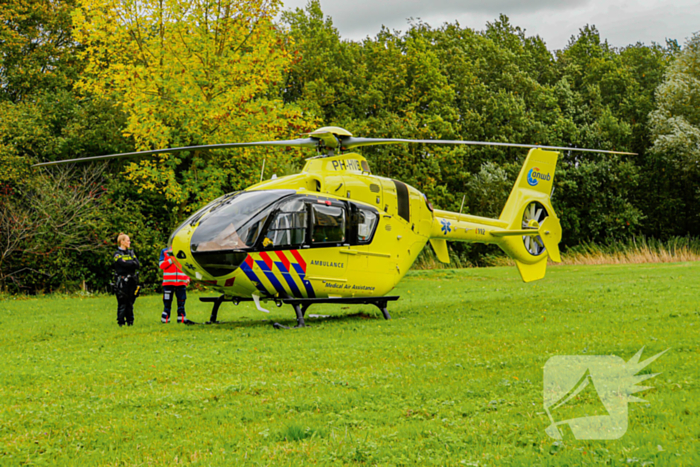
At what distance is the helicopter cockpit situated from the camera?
12039 mm

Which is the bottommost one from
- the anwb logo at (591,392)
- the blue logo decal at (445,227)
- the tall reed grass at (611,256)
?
the tall reed grass at (611,256)

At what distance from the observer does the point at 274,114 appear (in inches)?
963

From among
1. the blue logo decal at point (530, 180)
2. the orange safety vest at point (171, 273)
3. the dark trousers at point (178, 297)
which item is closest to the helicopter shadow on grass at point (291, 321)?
the dark trousers at point (178, 297)

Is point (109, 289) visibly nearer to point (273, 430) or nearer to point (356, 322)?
point (356, 322)

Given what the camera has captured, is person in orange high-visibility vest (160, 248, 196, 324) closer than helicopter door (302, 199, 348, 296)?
No

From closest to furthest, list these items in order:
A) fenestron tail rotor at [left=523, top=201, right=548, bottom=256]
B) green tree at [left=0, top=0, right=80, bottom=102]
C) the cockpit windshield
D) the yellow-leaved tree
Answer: the cockpit windshield < fenestron tail rotor at [left=523, top=201, right=548, bottom=256] < the yellow-leaved tree < green tree at [left=0, top=0, right=80, bottom=102]

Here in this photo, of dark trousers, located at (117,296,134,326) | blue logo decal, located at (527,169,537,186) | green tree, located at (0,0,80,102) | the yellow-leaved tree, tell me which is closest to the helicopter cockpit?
dark trousers, located at (117,296,134,326)

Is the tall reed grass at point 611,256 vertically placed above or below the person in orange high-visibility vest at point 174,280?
below

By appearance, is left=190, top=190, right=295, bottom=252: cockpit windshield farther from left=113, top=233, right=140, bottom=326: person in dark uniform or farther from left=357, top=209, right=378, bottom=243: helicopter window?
left=113, top=233, right=140, bottom=326: person in dark uniform

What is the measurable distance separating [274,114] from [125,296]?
12.5m

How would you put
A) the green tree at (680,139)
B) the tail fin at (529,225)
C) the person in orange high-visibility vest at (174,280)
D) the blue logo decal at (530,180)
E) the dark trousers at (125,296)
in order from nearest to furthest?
the dark trousers at (125,296)
the person in orange high-visibility vest at (174,280)
the tail fin at (529,225)
the blue logo decal at (530,180)
the green tree at (680,139)

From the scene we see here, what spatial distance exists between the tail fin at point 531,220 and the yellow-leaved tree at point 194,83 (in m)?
10.5

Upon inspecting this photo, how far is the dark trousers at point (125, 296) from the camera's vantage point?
13.7 metres

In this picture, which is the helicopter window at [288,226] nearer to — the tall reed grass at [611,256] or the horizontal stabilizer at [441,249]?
the horizontal stabilizer at [441,249]
